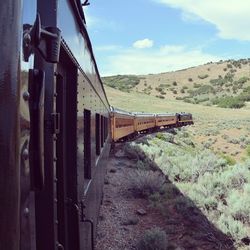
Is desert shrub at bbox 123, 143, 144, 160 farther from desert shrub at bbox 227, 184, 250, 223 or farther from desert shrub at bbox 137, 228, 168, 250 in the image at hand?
desert shrub at bbox 137, 228, 168, 250

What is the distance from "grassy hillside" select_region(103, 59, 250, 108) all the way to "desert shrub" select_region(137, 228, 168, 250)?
88333 millimetres

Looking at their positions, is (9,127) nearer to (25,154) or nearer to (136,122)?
(25,154)

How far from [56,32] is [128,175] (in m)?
15.1

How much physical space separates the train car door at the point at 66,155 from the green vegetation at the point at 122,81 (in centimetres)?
10958

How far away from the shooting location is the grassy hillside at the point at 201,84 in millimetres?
106250

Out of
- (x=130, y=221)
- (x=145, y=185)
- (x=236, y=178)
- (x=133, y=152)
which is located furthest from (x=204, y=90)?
(x=130, y=221)

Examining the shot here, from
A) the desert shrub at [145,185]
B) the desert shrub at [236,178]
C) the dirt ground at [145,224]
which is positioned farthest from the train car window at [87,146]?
the desert shrub at [236,178]

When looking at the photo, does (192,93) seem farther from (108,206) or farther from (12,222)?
(12,222)

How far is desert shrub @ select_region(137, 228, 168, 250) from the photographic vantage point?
28.3ft

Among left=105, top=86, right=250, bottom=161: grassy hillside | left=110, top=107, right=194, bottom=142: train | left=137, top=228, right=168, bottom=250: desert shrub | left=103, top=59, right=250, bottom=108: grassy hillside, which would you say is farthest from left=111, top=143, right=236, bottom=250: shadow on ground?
left=103, top=59, right=250, bottom=108: grassy hillside

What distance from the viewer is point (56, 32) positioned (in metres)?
2.06

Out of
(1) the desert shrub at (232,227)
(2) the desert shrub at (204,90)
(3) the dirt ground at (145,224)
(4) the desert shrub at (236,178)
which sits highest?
(2) the desert shrub at (204,90)

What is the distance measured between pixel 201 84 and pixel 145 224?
370 feet

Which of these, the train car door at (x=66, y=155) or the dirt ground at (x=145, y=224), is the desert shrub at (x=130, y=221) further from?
the train car door at (x=66, y=155)
